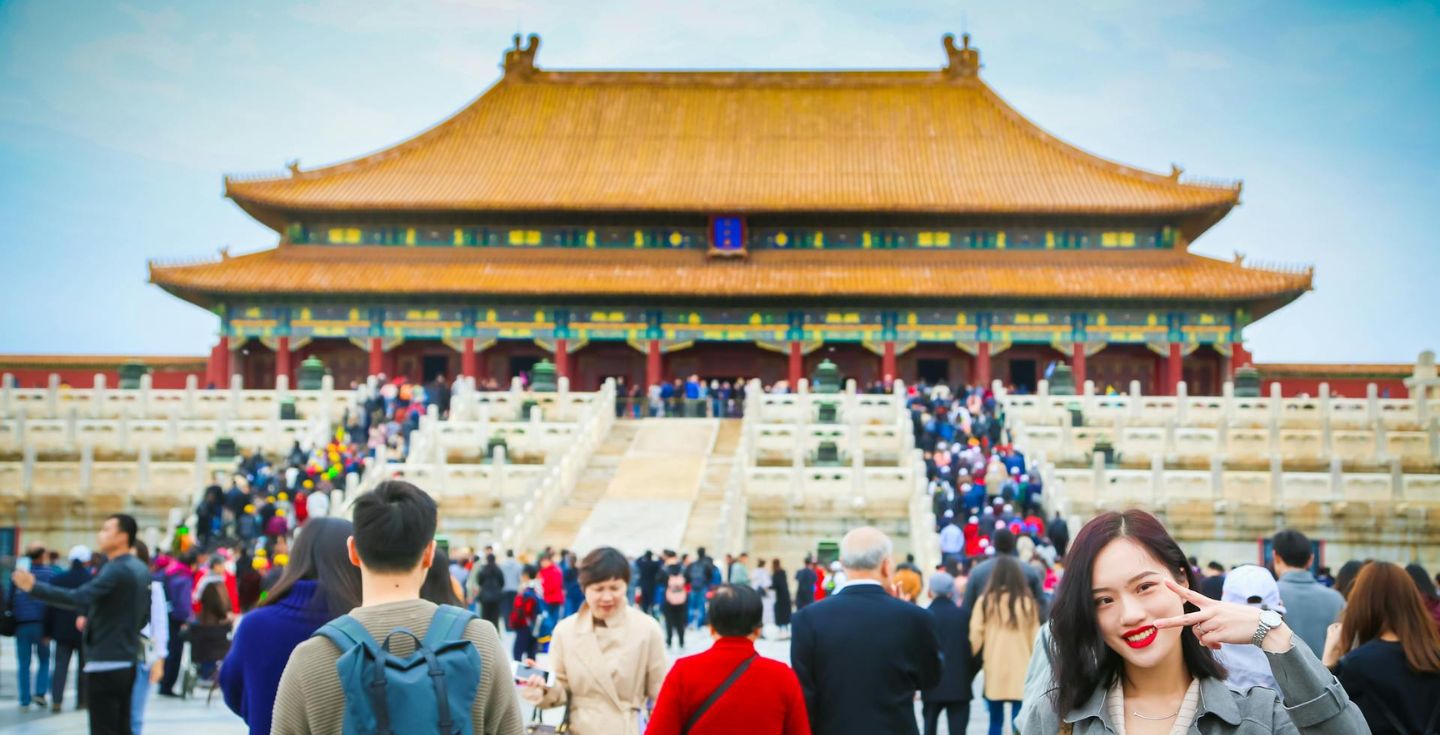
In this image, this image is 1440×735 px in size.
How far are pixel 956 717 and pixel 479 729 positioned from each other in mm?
5727

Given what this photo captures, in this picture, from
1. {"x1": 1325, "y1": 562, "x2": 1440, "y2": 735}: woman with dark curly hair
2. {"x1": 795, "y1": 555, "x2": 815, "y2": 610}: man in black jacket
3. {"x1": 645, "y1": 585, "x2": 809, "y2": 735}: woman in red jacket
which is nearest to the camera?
{"x1": 645, "y1": 585, "x2": 809, "y2": 735}: woman in red jacket

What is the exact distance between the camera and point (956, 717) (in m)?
8.82

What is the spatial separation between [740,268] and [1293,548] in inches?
1273

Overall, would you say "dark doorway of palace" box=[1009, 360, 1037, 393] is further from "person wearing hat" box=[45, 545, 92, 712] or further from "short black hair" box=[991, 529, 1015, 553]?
"person wearing hat" box=[45, 545, 92, 712]

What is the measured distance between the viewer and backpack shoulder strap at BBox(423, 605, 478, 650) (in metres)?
3.54

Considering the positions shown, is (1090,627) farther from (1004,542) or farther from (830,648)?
(1004,542)

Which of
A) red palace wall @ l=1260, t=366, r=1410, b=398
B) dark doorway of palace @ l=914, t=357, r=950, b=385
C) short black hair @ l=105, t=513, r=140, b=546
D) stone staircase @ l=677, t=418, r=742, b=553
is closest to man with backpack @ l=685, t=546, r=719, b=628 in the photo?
stone staircase @ l=677, t=418, r=742, b=553

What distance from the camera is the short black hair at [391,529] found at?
3.72 meters

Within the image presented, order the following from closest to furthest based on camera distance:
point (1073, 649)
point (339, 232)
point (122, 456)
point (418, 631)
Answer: point (1073, 649) → point (418, 631) → point (122, 456) → point (339, 232)

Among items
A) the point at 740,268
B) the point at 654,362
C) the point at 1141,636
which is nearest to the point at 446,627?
the point at 1141,636

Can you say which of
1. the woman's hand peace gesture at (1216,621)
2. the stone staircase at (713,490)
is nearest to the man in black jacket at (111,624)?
the woman's hand peace gesture at (1216,621)

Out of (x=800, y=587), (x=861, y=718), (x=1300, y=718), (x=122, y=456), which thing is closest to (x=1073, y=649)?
(x=1300, y=718)

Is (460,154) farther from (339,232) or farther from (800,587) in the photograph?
(800,587)

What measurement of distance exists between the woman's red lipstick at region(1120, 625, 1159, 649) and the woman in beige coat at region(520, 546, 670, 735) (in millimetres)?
3011
